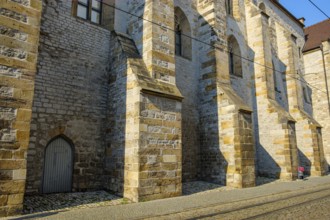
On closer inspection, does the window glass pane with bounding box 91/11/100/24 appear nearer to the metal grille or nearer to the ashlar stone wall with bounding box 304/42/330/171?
the metal grille


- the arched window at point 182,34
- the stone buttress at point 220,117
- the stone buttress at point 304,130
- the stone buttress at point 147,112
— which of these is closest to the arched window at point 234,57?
the stone buttress at point 220,117

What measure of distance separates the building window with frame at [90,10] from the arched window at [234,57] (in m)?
7.46

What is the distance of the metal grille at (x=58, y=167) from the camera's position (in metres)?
7.62

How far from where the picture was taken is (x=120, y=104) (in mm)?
8398

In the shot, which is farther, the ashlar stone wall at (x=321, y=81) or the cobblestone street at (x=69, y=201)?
the ashlar stone wall at (x=321, y=81)

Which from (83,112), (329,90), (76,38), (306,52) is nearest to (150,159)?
(83,112)

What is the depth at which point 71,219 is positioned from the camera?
199 inches

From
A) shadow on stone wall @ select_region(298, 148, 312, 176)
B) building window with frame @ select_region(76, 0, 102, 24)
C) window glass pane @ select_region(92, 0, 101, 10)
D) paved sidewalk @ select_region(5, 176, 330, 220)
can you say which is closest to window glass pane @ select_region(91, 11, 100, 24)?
building window with frame @ select_region(76, 0, 102, 24)

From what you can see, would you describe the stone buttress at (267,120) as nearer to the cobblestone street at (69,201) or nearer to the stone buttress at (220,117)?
the stone buttress at (220,117)

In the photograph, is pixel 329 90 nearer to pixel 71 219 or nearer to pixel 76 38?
pixel 76 38

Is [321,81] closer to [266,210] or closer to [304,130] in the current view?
[304,130]

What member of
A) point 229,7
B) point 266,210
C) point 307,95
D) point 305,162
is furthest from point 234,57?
point 266,210

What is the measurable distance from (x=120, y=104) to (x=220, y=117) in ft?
14.2

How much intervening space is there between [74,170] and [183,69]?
20.0 ft
